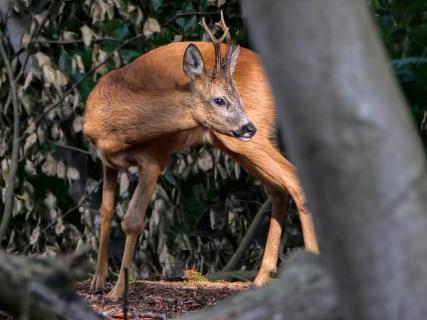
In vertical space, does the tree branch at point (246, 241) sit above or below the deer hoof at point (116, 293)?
below

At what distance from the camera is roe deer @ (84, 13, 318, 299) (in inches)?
315

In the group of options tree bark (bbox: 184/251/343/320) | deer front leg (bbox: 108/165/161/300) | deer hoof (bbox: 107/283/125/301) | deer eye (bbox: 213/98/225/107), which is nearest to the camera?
tree bark (bbox: 184/251/343/320)

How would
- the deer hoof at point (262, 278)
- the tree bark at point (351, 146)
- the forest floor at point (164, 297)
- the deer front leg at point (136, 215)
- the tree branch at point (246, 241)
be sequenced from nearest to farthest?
1. the tree bark at point (351, 146)
2. the forest floor at point (164, 297)
3. the deer front leg at point (136, 215)
4. the deer hoof at point (262, 278)
5. the tree branch at point (246, 241)

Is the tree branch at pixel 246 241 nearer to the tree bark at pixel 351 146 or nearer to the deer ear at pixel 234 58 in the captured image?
the deer ear at pixel 234 58

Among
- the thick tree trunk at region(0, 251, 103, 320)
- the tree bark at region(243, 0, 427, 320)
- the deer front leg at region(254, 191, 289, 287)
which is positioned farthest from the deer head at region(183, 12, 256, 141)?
the tree bark at region(243, 0, 427, 320)

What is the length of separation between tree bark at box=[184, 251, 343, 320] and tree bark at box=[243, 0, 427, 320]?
1.12 feet

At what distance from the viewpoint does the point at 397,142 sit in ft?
6.80

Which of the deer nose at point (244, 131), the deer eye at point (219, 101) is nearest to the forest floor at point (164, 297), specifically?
the deer nose at point (244, 131)

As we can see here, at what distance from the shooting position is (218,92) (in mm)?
8375

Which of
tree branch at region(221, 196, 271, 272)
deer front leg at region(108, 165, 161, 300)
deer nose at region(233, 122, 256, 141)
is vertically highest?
deer nose at region(233, 122, 256, 141)

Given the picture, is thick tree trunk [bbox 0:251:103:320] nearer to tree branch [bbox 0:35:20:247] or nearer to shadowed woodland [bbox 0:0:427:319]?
shadowed woodland [bbox 0:0:427:319]

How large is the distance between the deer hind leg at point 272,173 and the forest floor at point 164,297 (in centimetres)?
56

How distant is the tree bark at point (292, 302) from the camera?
95.0 inches

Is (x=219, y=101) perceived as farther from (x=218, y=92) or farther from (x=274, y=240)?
(x=274, y=240)
